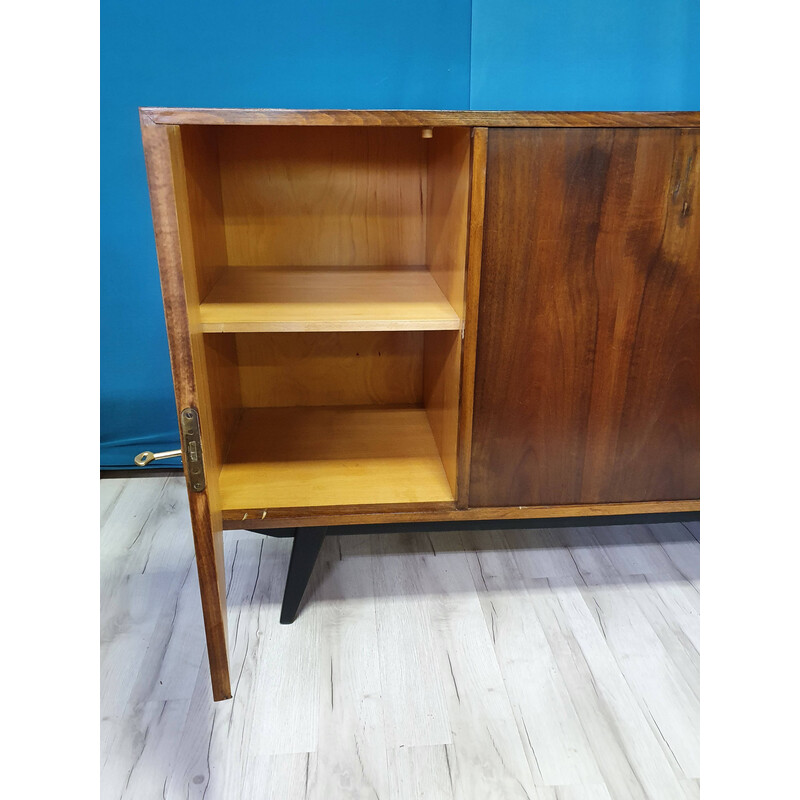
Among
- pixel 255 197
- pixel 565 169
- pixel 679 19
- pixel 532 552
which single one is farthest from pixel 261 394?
pixel 679 19

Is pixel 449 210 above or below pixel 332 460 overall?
above

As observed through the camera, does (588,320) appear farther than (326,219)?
No

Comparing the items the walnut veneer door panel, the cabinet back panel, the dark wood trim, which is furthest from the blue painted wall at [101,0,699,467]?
the dark wood trim

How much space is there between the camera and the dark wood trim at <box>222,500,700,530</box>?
3.47 feet

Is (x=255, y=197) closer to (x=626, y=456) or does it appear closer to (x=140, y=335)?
(x=140, y=335)

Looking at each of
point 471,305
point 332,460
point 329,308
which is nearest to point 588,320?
point 471,305

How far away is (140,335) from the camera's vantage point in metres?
1.64

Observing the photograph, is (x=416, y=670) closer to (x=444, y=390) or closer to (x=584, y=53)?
(x=444, y=390)

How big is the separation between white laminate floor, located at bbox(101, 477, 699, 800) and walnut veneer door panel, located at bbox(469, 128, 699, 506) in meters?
0.27

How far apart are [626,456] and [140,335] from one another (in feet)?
3.85

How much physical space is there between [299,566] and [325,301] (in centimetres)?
46

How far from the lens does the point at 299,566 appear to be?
117cm

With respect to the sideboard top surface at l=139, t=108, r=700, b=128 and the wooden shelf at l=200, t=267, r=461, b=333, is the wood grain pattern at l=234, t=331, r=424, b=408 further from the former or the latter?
the sideboard top surface at l=139, t=108, r=700, b=128
